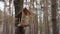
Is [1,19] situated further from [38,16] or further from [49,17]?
[49,17]

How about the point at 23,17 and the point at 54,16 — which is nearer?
the point at 23,17

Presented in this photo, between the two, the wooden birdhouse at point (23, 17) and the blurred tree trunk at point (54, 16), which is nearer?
the wooden birdhouse at point (23, 17)

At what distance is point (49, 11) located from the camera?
1875mm

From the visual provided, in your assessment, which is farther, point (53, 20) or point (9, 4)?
point (53, 20)

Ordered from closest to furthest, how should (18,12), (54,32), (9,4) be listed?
1. (18,12)
2. (9,4)
3. (54,32)

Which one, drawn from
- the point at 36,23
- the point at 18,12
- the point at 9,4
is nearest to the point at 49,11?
the point at 36,23

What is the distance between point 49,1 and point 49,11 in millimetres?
130

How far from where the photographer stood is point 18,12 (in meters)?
1.17

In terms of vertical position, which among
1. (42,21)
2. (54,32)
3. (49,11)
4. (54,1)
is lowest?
(54,32)

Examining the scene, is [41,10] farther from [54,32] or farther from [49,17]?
[54,32]

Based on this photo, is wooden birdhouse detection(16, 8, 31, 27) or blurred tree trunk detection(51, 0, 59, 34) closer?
wooden birdhouse detection(16, 8, 31, 27)

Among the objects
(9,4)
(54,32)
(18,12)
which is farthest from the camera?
(54,32)

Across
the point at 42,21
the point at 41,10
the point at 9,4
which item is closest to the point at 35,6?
the point at 41,10

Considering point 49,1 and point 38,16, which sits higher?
point 49,1
